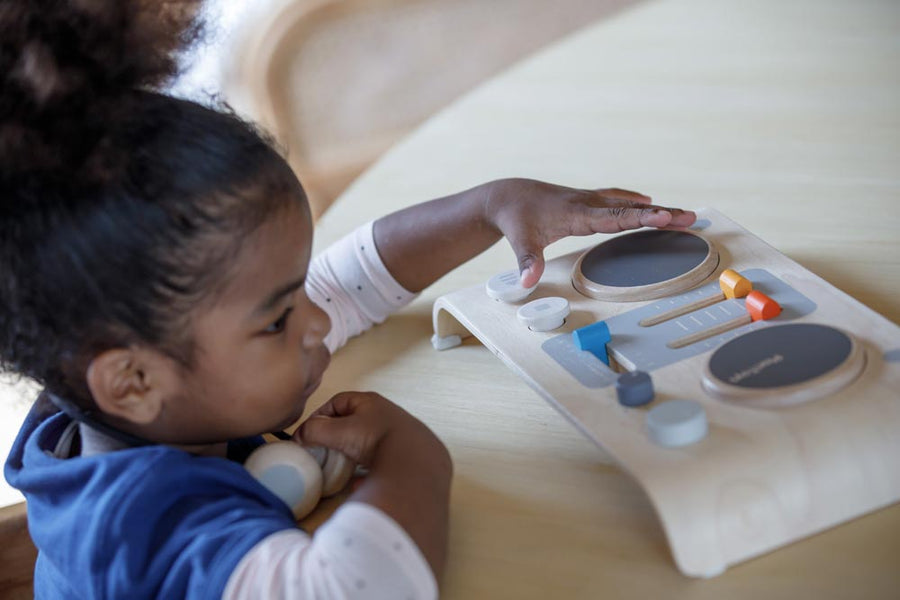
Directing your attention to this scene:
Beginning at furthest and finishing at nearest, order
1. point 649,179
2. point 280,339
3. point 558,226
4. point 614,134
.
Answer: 1. point 614,134
2. point 649,179
3. point 558,226
4. point 280,339

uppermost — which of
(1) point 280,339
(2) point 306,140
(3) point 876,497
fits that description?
(1) point 280,339

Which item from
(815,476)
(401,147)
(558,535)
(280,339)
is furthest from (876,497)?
(401,147)

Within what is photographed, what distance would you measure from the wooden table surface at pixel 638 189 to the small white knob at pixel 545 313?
0.06 meters

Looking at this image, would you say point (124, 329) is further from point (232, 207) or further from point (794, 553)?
point (794, 553)

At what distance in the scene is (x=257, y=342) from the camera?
684 millimetres

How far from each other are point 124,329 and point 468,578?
0.26 metres

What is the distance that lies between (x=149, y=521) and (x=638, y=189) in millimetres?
620

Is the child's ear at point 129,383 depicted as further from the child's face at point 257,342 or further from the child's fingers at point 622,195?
the child's fingers at point 622,195

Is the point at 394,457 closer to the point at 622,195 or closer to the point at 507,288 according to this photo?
the point at 507,288

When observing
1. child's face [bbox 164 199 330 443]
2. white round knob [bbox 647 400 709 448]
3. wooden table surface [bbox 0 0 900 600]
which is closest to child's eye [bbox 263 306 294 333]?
child's face [bbox 164 199 330 443]

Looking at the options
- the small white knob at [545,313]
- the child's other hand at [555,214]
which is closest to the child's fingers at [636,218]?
the child's other hand at [555,214]

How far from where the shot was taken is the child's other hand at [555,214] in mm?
869

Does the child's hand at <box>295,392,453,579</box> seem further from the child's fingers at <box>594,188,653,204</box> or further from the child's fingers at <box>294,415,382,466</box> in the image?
the child's fingers at <box>594,188,653,204</box>

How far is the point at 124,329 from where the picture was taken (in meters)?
0.65
